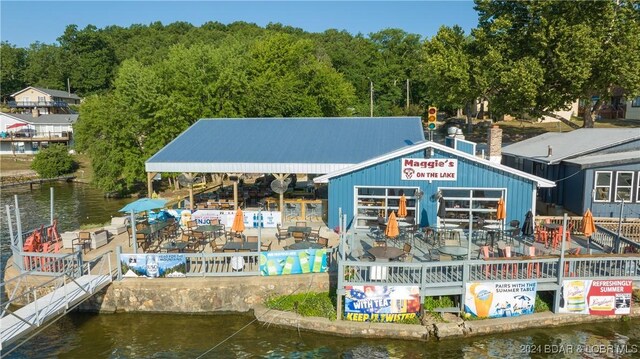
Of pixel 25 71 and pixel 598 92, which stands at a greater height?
pixel 25 71

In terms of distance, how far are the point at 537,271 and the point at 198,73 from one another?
109ft

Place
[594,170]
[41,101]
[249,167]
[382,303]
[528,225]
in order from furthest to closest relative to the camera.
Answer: [41,101]
[249,167]
[594,170]
[528,225]
[382,303]

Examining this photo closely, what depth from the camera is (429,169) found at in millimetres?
19141

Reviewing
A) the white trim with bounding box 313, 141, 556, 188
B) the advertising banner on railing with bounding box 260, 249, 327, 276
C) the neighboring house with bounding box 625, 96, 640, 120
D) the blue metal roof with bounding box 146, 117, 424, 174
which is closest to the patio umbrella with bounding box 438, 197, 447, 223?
the white trim with bounding box 313, 141, 556, 188

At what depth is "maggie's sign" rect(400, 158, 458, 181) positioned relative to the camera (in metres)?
19.0

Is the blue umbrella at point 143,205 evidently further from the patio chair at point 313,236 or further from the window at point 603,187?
the window at point 603,187

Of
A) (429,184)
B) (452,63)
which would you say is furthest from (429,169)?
(452,63)

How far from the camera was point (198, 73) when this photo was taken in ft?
130

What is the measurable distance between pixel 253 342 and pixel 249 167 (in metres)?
9.34

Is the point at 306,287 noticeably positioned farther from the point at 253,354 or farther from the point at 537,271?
the point at 537,271

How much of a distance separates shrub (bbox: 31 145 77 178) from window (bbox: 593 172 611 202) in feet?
173

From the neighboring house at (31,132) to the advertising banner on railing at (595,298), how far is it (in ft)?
217

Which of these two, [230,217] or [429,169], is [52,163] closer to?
[230,217]

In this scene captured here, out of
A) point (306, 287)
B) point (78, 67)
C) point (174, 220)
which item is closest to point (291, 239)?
point (306, 287)
